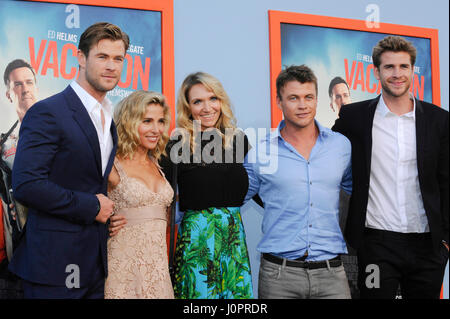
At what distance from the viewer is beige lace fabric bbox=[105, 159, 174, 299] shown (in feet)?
Result: 8.59

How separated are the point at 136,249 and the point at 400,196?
1.58 meters

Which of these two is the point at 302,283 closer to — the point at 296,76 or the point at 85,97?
the point at 296,76

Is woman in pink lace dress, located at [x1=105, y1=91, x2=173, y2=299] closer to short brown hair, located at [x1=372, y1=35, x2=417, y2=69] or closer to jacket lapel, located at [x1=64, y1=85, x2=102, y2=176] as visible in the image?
jacket lapel, located at [x1=64, y1=85, x2=102, y2=176]

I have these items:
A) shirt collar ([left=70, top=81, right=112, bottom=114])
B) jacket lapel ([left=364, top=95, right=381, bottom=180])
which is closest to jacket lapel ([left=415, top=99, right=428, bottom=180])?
jacket lapel ([left=364, top=95, right=381, bottom=180])

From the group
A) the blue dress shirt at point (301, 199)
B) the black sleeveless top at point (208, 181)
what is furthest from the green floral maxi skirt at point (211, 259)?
the blue dress shirt at point (301, 199)

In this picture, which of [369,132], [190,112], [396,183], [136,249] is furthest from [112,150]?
[396,183]

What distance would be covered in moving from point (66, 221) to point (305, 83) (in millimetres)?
1573

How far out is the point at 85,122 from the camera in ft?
7.91

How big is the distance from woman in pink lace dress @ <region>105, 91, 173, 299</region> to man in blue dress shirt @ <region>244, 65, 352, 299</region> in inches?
23.6

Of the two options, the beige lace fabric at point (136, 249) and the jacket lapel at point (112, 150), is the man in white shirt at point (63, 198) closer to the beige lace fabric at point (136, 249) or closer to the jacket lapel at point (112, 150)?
the jacket lapel at point (112, 150)

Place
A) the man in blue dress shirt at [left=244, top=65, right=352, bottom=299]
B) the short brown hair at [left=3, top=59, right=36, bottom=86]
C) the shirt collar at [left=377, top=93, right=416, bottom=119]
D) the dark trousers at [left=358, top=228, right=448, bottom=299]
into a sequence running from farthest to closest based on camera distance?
1. the short brown hair at [left=3, top=59, right=36, bottom=86]
2. the shirt collar at [left=377, top=93, right=416, bottom=119]
3. the dark trousers at [left=358, top=228, right=448, bottom=299]
4. the man in blue dress shirt at [left=244, top=65, right=352, bottom=299]

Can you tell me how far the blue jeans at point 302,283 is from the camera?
2.70 metres
